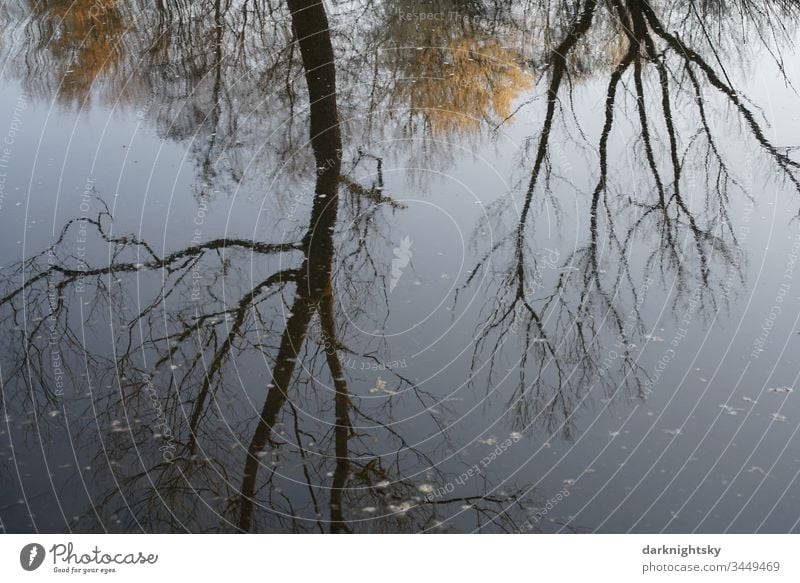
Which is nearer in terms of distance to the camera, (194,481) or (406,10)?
(194,481)

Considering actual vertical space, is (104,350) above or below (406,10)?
below

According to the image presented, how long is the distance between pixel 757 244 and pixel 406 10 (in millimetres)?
4630

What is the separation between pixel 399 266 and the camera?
7949 millimetres

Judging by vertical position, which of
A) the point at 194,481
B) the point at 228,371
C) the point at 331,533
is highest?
the point at 228,371

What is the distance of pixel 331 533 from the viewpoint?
591 cm

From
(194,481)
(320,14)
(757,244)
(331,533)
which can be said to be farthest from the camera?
(320,14)

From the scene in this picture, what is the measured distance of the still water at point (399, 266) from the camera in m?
6.20

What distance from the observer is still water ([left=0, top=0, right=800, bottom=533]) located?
6.20 m

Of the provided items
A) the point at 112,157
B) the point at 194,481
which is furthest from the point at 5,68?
the point at 194,481

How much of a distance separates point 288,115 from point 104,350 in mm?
3254

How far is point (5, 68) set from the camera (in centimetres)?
1045

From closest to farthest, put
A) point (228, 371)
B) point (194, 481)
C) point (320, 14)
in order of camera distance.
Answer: point (194, 481) → point (228, 371) → point (320, 14)

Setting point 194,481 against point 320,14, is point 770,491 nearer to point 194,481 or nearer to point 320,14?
point 194,481

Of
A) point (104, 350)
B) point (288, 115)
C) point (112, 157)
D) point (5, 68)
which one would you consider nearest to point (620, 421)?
point (104, 350)
